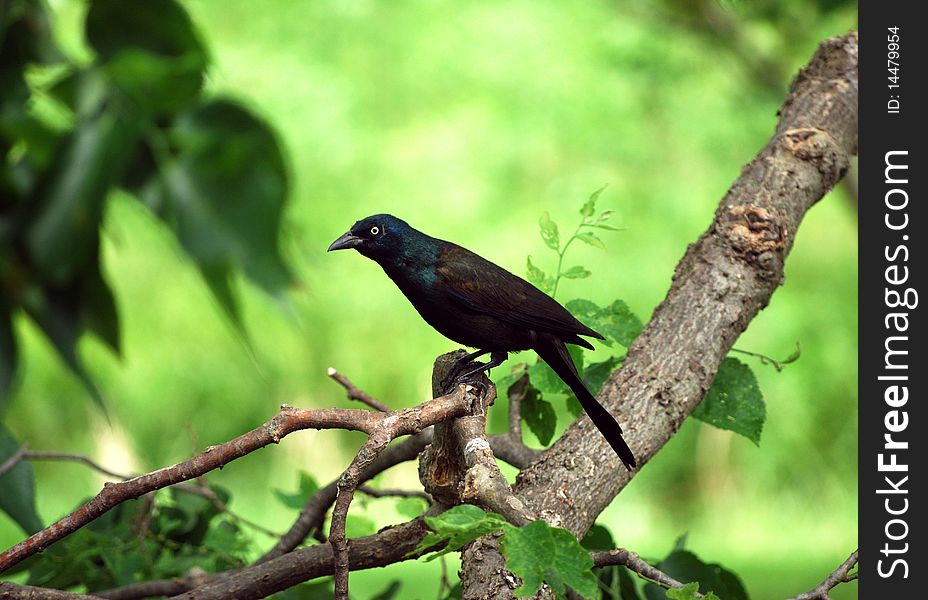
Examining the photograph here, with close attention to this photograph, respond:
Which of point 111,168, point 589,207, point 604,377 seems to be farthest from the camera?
point 111,168

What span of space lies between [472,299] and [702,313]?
276 millimetres

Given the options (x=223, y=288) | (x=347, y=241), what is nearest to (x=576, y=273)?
(x=347, y=241)

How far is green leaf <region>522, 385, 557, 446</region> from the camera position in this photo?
54.7 inches

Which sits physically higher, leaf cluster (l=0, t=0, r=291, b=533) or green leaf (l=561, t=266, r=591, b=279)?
leaf cluster (l=0, t=0, r=291, b=533)

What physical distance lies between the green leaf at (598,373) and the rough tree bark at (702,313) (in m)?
0.08

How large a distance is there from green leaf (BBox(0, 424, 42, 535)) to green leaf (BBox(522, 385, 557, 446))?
2.00 ft

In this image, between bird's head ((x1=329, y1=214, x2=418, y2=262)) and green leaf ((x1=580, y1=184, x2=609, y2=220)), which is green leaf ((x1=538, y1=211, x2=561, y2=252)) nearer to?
green leaf ((x1=580, y1=184, x2=609, y2=220))

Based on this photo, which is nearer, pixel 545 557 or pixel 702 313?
pixel 545 557

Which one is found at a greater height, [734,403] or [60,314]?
[60,314]

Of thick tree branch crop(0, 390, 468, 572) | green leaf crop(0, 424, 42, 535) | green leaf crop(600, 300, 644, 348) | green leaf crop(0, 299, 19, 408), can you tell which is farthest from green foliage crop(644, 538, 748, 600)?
green leaf crop(0, 299, 19, 408)

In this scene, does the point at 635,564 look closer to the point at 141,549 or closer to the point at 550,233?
the point at 550,233

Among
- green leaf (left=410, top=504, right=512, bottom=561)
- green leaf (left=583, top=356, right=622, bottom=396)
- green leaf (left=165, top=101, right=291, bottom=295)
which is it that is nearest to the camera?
green leaf (left=410, top=504, right=512, bottom=561)

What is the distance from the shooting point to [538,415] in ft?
4.59
